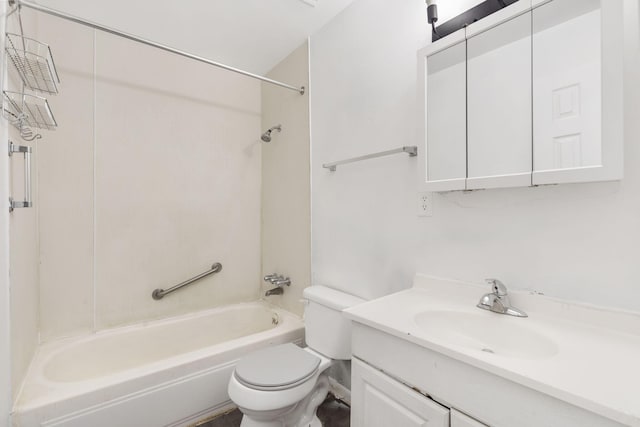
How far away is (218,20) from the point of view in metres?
1.85

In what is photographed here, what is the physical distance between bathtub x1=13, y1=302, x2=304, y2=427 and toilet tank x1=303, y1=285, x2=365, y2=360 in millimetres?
269

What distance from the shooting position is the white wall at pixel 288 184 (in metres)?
2.12

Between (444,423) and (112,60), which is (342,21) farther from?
(444,423)

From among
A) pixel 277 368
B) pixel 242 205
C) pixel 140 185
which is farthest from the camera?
pixel 242 205

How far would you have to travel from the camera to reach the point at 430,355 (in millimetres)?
848

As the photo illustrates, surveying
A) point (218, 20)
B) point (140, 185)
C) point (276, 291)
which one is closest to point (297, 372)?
point (276, 291)

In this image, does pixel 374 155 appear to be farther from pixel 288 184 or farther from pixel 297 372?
pixel 297 372

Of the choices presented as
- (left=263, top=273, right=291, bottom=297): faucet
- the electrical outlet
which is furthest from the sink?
(left=263, top=273, right=291, bottom=297): faucet

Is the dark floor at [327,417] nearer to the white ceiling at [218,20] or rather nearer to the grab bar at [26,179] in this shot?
the grab bar at [26,179]

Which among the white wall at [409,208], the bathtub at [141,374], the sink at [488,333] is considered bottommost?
the bathtub at [141,374]

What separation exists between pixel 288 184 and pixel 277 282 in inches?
30.2

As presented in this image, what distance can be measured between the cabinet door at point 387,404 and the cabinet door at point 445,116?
76 cm

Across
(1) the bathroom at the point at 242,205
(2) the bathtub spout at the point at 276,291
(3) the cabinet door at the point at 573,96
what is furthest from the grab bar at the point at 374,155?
(2) the bathtub spout at the point at 276,291

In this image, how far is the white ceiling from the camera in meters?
1.71
